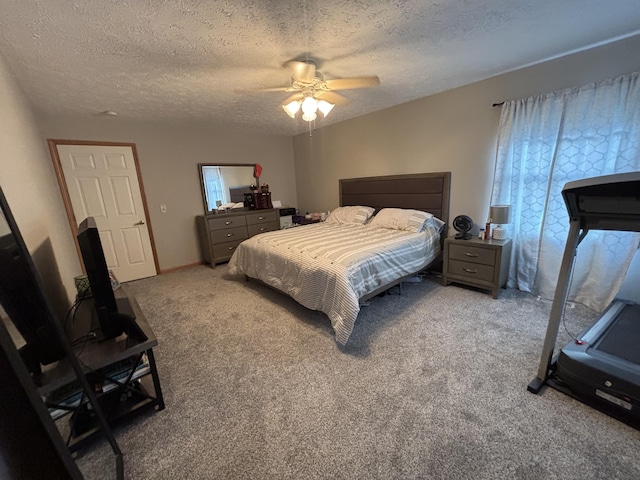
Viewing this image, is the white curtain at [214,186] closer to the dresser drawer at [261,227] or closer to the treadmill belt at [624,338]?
the dresser drawer at [261,227]

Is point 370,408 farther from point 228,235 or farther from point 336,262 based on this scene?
point 228,235

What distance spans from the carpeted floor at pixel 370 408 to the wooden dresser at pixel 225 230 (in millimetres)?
1879

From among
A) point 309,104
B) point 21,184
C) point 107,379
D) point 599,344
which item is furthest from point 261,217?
point 599,344

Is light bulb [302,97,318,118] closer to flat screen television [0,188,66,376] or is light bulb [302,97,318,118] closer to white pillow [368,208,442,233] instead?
white pillow [368,208,442,233]

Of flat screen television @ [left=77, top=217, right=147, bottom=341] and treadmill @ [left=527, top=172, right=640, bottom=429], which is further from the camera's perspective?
flat screen television @ [left=77, top=217, right=147, bottom=341]

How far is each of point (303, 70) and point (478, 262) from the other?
105 inches

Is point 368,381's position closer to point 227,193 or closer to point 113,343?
point 113,343

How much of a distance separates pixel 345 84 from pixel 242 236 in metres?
3.21

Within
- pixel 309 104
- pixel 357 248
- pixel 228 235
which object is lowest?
pixel 228 235

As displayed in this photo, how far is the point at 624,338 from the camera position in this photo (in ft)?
5.54

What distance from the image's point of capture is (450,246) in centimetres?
309

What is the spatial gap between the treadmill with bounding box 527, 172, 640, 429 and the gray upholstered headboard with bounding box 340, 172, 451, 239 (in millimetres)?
1971

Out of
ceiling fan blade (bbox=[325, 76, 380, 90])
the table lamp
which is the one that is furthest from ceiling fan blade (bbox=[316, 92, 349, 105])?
the table lamp

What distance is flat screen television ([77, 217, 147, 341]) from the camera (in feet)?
4.64
